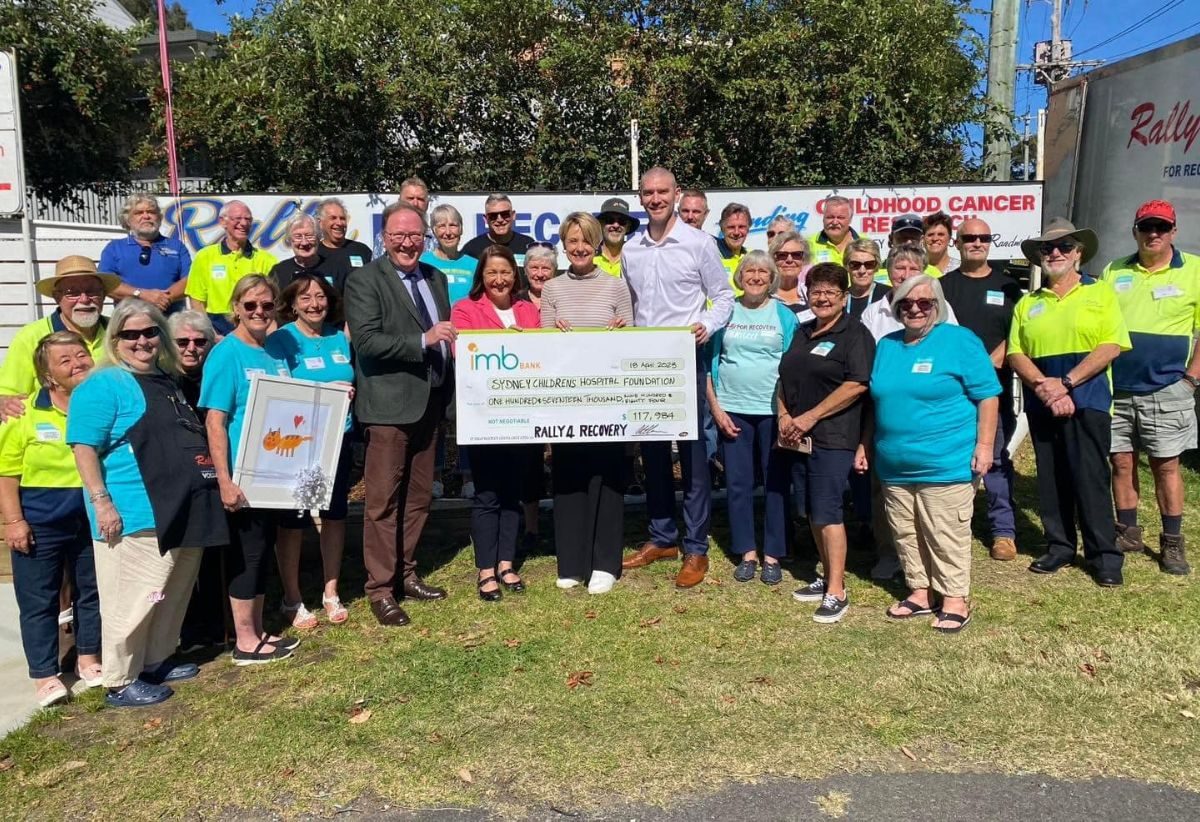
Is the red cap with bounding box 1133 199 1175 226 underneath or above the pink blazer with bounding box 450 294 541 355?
above

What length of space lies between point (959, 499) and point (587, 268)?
2.42 m

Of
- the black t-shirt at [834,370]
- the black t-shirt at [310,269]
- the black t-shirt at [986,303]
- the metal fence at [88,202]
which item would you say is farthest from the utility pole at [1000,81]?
the metal fence at [88,202]

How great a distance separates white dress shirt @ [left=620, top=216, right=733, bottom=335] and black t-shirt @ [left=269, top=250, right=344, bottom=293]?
217cm

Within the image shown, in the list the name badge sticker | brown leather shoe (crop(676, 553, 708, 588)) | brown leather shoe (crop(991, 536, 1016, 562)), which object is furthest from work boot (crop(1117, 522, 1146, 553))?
the name badge sticker

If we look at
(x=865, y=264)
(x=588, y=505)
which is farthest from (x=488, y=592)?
(x=865, y=264)

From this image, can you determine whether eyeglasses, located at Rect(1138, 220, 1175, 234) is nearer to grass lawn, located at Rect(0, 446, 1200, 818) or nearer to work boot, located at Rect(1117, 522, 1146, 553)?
work boot, located at Rect(1117, 522, 1146, 553)

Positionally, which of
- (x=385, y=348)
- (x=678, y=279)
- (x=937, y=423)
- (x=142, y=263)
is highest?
(x=142, y=263)

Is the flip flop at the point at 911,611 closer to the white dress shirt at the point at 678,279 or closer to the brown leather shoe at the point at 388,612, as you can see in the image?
the white dress shirt at the point at 678,279

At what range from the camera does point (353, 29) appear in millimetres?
11234

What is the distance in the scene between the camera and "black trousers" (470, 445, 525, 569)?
5.46 m

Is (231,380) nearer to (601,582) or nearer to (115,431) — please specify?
(115,431)

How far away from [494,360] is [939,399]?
96.0 inches

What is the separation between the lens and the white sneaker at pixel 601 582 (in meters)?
5.58

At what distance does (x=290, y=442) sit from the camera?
182 inches
